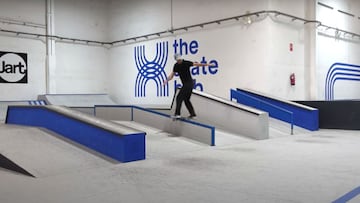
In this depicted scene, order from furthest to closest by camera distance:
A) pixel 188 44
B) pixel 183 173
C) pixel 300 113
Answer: pixel 188 44, pixel 300 113, pixel 183 173

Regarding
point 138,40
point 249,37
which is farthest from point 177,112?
point 138,40

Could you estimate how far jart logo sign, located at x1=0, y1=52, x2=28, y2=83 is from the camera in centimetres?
1184

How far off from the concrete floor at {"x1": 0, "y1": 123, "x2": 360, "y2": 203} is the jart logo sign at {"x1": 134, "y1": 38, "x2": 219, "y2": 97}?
17.5ft

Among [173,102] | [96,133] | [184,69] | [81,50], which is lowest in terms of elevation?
[96,133]

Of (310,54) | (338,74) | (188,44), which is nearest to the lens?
(310,54)

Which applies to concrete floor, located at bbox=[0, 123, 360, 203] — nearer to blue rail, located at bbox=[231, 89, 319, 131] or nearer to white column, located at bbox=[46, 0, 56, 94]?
blue rail, located at bbox=[231, 89, 319, 131]

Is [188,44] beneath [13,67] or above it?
above

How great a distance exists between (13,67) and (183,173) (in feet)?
33.3

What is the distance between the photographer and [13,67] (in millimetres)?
12039

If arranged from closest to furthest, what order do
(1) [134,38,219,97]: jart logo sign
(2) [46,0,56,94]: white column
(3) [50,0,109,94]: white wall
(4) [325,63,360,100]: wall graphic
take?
(1) [134,38,219,97]: jart logo sign, (4) [325,63,360,100]: wall graphic, (2) [46,0,56,94]: white column, (3) [50,0,109,94]: white wall

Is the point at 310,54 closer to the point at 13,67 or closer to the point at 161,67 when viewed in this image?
the point at 161,67

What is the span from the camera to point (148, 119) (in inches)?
299

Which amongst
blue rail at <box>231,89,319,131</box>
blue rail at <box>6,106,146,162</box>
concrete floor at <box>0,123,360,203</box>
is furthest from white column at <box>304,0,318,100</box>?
blue rail at <box>6,106,146,162</box>

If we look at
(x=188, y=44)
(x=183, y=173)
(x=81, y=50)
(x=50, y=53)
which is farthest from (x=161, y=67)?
(x=183, y=173)
